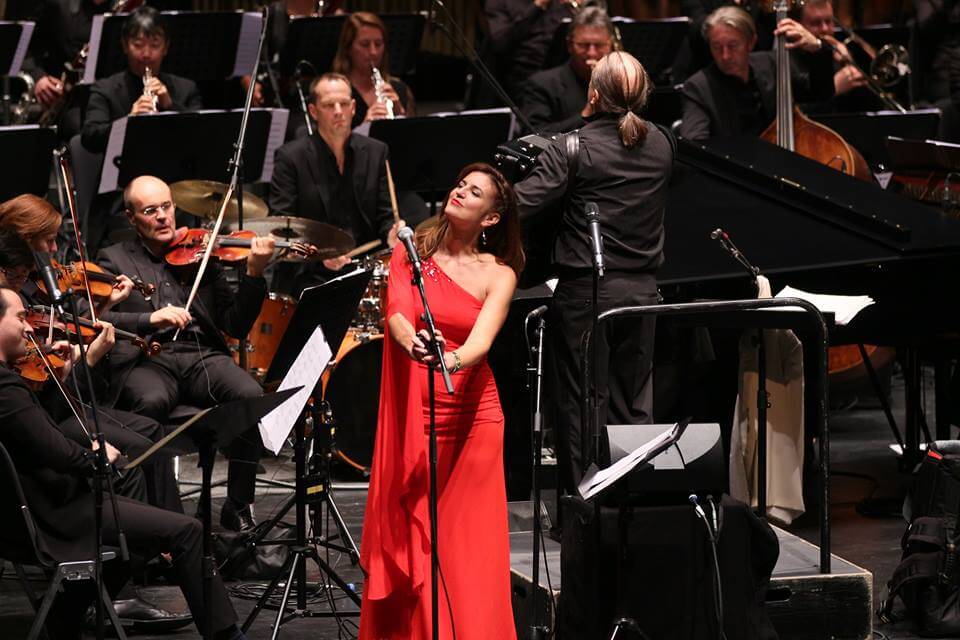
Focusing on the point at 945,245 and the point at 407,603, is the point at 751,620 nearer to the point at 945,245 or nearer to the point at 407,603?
the point at 407,603

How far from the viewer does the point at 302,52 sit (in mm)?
8633

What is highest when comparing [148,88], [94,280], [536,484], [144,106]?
[148,88]

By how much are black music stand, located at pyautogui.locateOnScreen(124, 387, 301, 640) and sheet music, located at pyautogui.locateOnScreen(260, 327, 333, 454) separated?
39 centimetres

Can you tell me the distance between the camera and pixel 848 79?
8781mm

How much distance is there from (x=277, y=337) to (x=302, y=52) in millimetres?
2484

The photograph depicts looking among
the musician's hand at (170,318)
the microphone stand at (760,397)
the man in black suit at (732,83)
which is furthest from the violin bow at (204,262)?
the man in black suit at (732,83)

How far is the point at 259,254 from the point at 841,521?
8.32 ft

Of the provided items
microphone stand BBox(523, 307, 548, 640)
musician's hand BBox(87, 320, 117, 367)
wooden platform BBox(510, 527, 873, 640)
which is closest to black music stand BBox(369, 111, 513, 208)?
musician's hand BBox(87, 320, 117, 367)

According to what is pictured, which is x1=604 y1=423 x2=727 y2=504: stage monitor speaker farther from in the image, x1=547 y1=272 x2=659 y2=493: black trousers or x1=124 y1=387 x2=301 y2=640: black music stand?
x1=124 y1=387 x2=301 y2=640: black music stand

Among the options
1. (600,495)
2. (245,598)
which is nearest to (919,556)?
(600,495)

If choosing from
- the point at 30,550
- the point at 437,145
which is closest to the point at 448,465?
the point at 30,550

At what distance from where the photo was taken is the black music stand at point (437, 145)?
7.45 metres

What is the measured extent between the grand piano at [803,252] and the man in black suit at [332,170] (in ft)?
5.37

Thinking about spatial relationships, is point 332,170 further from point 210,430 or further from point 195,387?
point 210,430
